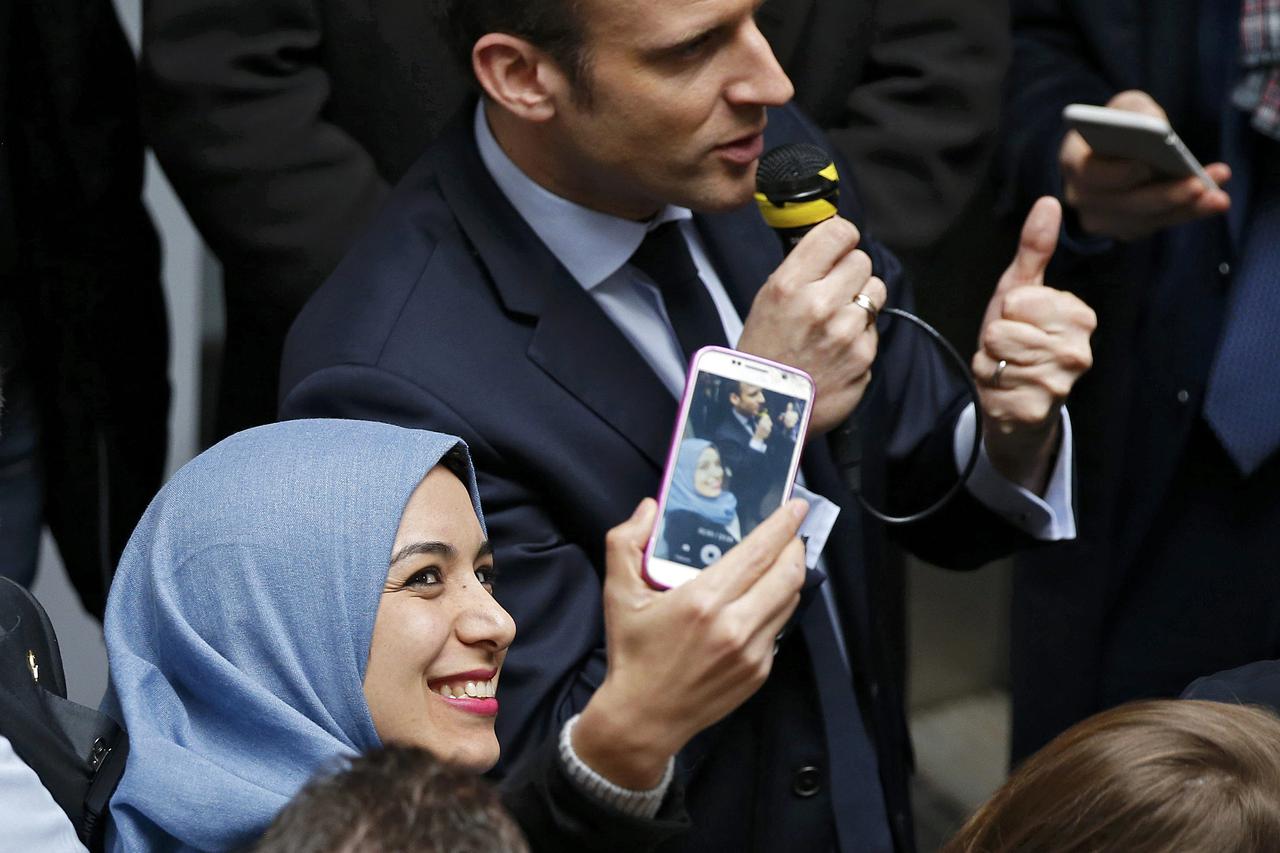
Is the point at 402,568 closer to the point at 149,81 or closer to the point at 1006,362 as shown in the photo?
the point at 1006,362

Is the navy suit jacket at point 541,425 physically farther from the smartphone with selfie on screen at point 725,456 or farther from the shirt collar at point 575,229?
the smartphone with selfie on screen at point 725,456

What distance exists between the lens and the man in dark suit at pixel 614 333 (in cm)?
207

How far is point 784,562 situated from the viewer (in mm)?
1871

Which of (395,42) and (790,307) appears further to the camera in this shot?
(395,42)

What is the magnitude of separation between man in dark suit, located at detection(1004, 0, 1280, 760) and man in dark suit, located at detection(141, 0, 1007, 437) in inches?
7.4

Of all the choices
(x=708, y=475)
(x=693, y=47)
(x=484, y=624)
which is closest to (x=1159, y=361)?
(x=693, y=47)

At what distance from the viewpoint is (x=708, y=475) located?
196 cm

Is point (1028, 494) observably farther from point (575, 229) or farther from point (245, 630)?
point (245, 630)

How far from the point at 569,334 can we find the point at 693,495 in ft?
1.02

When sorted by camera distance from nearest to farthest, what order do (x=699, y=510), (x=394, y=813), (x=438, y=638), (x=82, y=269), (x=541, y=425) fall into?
(x=394, y=813) < (x=438, y=638) < (x=699, y=510) < (x=541, y=425) < (x=82, y=269)

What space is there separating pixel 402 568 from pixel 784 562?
16.1 inches

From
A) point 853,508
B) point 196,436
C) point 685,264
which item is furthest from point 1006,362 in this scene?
point 196,436

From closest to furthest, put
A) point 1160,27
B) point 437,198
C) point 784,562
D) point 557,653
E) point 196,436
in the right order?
1. point 784,562
2. point 557,653
3. point 437,198
4. point 1160,27
5. point 196,436

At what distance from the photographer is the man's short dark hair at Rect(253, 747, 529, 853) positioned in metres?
1.16
